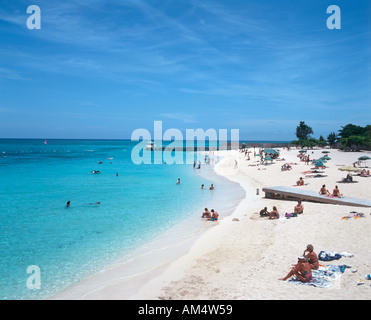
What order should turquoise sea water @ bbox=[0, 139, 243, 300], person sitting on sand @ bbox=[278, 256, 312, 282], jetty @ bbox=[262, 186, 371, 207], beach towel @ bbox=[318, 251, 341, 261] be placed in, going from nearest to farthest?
person sitting on sand @ bbox=[278, 256, 312, 282] < beach towel @ bbox=[318, 251, 341, 261] < turquoise sea water @ bbox=[0, 139, 243, 300] < jetty @ bbox=[262, 186, 371, 207]

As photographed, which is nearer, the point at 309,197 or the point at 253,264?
the point at 253,264

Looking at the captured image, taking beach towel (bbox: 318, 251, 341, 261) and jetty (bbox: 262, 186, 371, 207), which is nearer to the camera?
beach towel (bbox: 318, 251, 341, 261)

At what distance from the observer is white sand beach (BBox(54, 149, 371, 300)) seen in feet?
23.3

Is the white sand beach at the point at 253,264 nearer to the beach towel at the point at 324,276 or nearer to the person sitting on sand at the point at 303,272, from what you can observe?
the beach towel at the point at 324,276

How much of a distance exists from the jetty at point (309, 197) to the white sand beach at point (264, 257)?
0.60 metres

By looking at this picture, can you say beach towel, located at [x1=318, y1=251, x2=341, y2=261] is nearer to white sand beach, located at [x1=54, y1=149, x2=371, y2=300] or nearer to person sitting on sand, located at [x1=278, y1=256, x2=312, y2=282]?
white sand beach, located at [x1=54, y1=149, x2=371, y2=300]

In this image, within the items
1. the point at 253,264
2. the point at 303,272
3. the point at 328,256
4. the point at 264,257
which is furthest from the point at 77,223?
the point at 328,256

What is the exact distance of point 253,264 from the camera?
29.3 ft

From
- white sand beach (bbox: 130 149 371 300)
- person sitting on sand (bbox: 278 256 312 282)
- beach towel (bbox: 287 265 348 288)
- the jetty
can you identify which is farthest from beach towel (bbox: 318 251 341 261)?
the jetty

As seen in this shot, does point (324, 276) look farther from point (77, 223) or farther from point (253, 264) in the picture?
point (77, 223)

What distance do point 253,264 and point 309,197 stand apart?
33.6ft

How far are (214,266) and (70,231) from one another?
8720mm

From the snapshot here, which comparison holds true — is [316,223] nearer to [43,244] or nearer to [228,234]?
[228,234]
